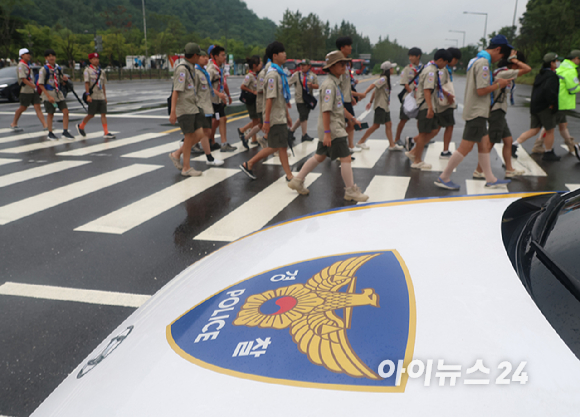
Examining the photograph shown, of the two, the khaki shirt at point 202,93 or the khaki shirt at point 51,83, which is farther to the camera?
the khaki shirt at point 51,83

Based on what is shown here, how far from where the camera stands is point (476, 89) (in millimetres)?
6312

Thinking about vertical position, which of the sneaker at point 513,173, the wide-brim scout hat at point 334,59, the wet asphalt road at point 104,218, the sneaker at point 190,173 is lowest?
the wet asphalt road at point 104,218

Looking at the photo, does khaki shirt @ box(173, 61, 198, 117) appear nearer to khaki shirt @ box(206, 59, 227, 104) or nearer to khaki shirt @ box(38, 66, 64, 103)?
khaki shirt @ box(206, 59, 227, 104)

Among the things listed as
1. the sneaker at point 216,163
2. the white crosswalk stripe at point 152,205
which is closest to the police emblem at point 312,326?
the white crosswalk stripe at point 152,205

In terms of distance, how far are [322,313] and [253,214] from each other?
4.30m

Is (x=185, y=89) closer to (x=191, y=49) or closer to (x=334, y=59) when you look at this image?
(x=191, y=49)

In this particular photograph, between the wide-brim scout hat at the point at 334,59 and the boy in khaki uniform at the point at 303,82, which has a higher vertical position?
the wide-brim scout hat at the point at 334,59

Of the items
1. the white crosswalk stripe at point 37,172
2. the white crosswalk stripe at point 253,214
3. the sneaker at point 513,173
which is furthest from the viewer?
the sneaker at point 513,173

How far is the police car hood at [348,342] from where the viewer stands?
47.4 inches

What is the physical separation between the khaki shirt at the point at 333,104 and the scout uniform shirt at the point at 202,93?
108 inches

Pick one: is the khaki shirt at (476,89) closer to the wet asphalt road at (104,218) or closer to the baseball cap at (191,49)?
the wet asphalt road at (104,218)

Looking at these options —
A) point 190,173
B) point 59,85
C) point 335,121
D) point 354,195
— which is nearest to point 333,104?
point 335,121

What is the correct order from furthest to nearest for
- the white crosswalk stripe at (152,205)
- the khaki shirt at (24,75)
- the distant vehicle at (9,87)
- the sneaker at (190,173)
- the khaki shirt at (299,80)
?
the distant vehicle at (9,87), the khaki shirt at (24,75), the khaki shirt at (299,80), the sneaker at (190,173), the white crosswalk stripe at (152,205)

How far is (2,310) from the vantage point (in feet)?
11.7
